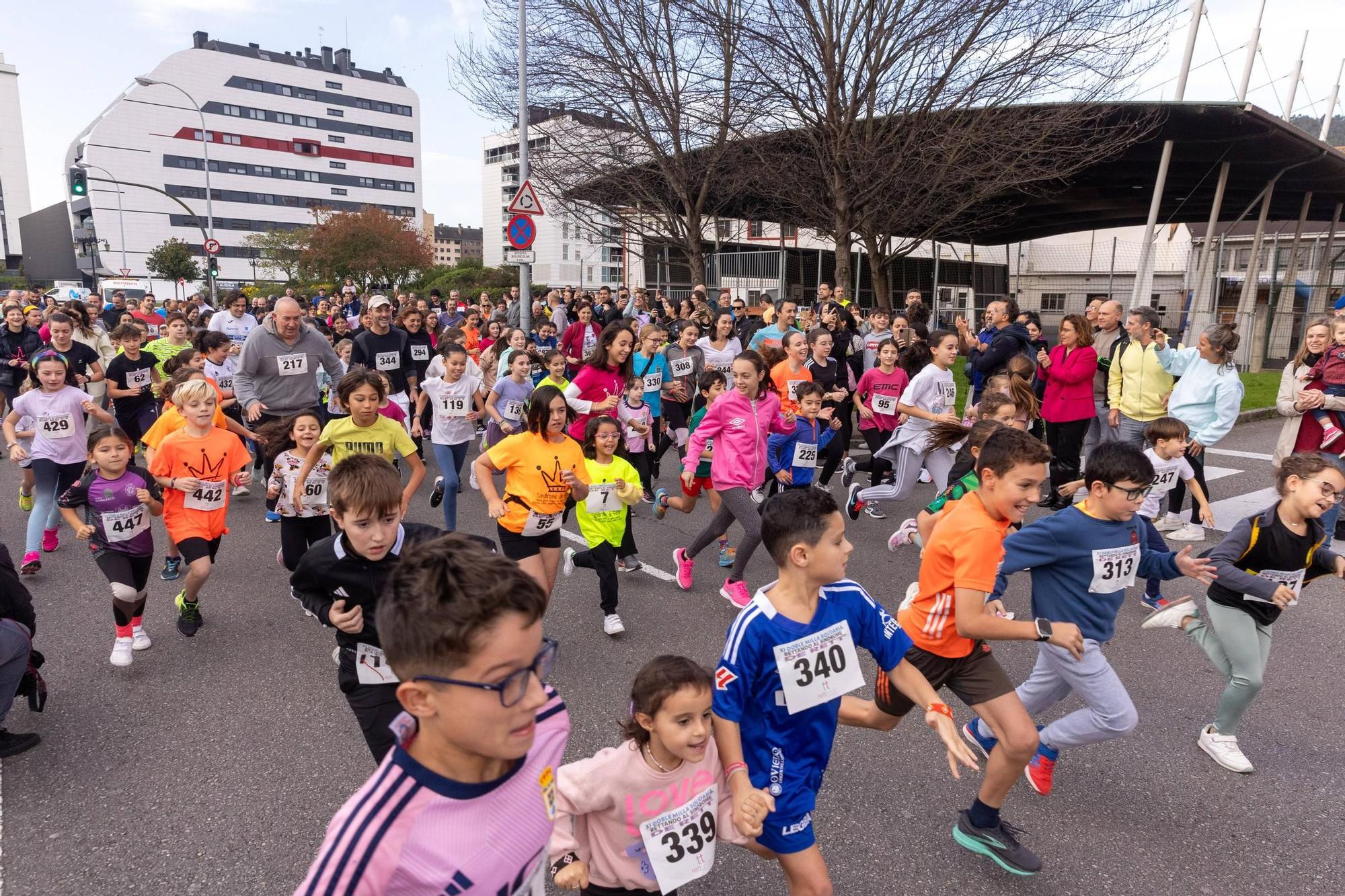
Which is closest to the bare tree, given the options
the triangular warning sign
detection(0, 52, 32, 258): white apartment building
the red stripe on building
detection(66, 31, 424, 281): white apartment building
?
the triangular warning sign

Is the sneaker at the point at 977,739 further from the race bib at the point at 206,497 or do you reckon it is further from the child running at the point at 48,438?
the child running at the point at 48,438

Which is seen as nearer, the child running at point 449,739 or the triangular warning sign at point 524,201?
the child running at point 449,739

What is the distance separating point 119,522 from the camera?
460 centimetres

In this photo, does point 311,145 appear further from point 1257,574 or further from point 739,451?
point 1257,574

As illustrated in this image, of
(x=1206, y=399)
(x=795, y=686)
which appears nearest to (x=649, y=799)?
(x=795, y=686)

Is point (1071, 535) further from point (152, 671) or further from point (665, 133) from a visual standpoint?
point (665, 133)

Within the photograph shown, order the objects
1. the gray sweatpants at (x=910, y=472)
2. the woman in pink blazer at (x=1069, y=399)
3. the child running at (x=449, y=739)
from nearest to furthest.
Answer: the child running at (x=449, y=739)
the gray sweatpants at (x=910, y=472)
the woman in pink blazer at (x=1069, y=399)

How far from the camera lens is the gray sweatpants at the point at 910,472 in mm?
7027

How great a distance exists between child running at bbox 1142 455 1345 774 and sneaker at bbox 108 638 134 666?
18.5 ft

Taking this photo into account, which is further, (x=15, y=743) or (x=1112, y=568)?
(x=15, y=743)

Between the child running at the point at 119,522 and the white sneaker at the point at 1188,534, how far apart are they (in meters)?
8.36

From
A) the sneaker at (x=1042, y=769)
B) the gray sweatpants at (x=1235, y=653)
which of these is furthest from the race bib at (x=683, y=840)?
the gray sweatpants at (x=1235, y=653)

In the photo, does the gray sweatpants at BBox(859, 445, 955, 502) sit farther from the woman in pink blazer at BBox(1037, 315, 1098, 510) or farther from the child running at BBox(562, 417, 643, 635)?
the child running at BBox(562, 417, 643, 635)

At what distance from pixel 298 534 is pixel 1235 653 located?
5.24 m
